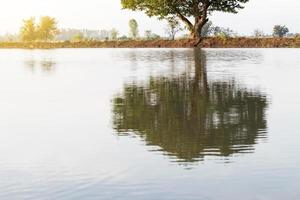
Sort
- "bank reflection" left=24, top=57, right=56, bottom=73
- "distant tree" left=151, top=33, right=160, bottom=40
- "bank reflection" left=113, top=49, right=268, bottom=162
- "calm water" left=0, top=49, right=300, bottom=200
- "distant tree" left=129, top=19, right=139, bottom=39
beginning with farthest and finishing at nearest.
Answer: "distant tree" left=129, top=19, right=139, bottom=39 < "distant tree" left=151, top=33, right=160, bottom=40 < "bank reflection" left=24, top=57, right=56, bottom=73 < "bank reflection" left=113, top=49, right=268, bottom=162 < "calm water" left=0, top=49, right=300, bottom=200

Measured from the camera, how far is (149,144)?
47.2ft

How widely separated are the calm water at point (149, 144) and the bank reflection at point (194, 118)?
0.03m

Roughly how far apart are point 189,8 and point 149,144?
80209mm

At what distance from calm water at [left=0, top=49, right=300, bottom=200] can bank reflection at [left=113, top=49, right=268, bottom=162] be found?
0.10ft

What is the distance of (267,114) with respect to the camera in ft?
64.0

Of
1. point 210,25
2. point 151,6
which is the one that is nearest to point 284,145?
point 151,6

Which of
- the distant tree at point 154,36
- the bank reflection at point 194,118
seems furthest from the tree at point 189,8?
the bank reflection at point 194,118

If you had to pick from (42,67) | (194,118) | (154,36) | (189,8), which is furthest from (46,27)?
(194,118)

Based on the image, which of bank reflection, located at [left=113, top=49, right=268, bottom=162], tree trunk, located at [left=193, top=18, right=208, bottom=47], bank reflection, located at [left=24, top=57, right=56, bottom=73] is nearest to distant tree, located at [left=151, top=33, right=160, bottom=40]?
tree trunk, located at [left=193, top=18, right=208, bottom=47]

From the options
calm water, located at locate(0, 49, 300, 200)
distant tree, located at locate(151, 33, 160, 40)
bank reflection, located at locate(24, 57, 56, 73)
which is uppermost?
distant tree, located at locate(151, 33, 160, 40)

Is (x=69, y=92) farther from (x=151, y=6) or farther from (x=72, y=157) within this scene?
(x=151, y=6)

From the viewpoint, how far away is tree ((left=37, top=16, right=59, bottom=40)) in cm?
18925

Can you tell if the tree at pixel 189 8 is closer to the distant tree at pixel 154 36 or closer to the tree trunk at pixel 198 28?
the tree trunk at pixel 198 28

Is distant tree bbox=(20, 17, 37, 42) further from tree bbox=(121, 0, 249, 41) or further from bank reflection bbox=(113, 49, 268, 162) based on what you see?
bank reflection bbox=(113, 49, 268, 162)
